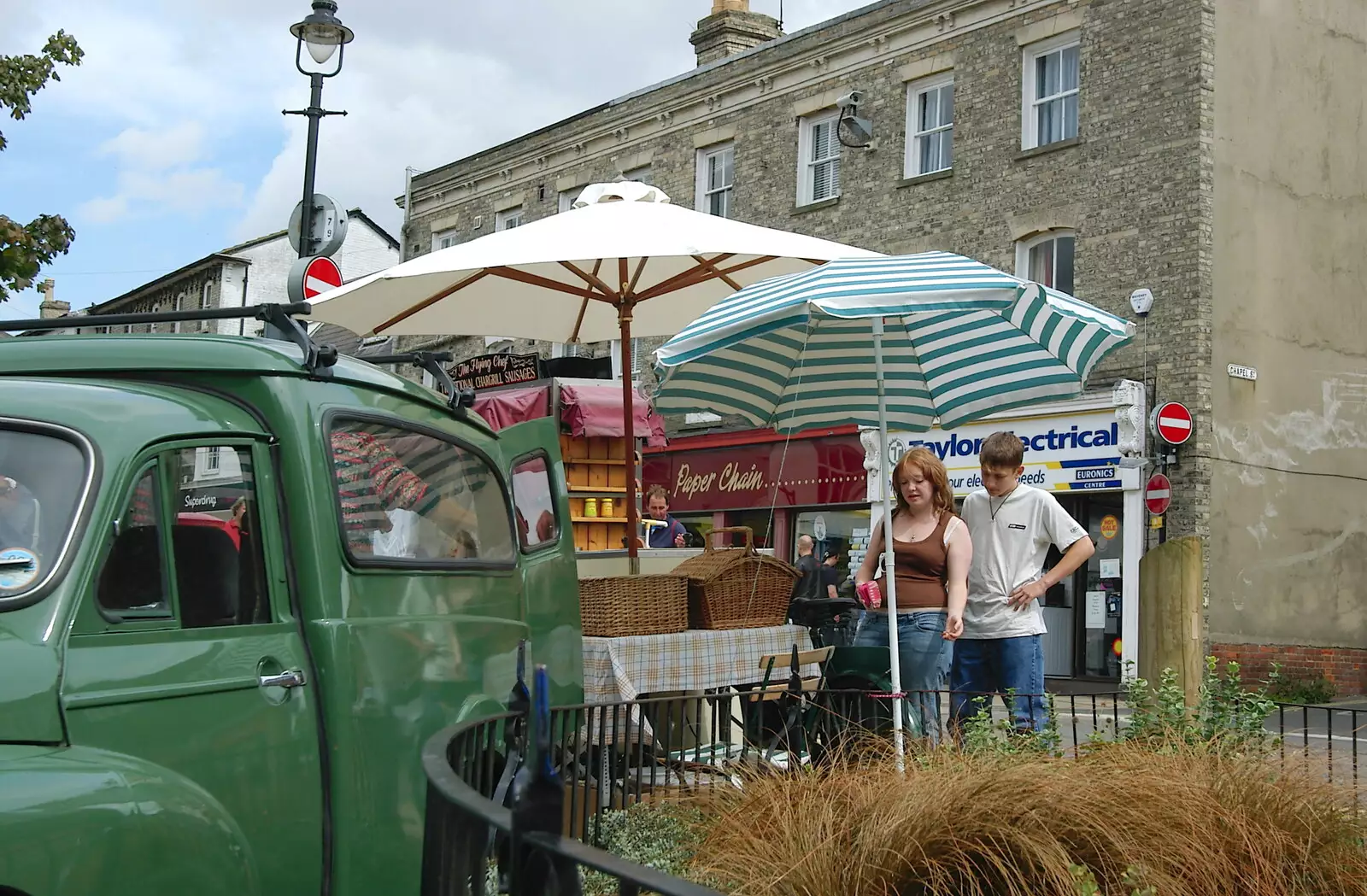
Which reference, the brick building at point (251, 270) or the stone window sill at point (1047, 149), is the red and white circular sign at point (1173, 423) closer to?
the stone window sill at point (1047, 149)

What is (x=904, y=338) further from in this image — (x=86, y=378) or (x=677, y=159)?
(x=677, y=159)


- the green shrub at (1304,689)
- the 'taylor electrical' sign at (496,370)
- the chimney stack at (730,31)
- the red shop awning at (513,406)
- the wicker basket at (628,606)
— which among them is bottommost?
the green shrub at (1304,689)

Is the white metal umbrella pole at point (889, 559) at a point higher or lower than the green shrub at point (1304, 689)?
higher

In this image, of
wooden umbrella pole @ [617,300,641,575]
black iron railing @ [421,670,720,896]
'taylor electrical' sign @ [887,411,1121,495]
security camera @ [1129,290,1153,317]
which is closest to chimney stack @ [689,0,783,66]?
'taylor electrical' sign @ [887,411,1121,495]

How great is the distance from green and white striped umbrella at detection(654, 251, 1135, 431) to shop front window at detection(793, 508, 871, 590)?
1529 centimetres

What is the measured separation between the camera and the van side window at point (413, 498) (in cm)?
466

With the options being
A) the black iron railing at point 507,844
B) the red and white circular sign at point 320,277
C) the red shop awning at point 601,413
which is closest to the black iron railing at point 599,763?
the black iron railing at point 507,844

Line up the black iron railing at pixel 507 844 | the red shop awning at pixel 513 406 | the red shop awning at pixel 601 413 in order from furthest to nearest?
the red shop awning at pixel 513 406, the red shop awning at pixel 601 413, the black iron railing at pixel 507 844

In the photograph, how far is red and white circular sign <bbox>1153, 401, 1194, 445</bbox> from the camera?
1894 centimetres

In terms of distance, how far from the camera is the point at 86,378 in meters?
4.43

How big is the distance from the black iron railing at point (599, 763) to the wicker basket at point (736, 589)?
1.71 feet

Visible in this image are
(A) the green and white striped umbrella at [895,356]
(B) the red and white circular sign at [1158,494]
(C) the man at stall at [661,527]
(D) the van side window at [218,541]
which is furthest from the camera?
(B) the red and white circular sign at [1158,494]

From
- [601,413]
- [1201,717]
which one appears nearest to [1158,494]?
[601,413]

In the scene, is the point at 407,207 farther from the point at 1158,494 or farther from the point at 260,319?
the point at 260,319
